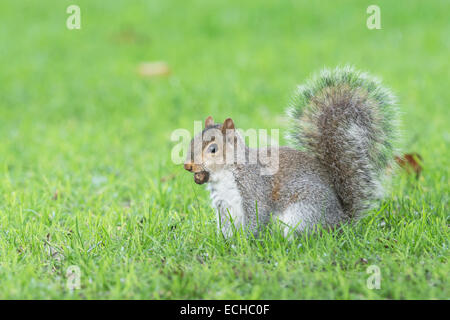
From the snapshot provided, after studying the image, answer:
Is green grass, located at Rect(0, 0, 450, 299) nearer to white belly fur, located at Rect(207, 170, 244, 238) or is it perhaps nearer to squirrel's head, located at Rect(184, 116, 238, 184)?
white belly fur, located at Rect(207, 170, 244, 238)

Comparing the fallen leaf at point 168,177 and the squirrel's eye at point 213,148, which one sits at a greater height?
the squirrel's eye at point 213,148

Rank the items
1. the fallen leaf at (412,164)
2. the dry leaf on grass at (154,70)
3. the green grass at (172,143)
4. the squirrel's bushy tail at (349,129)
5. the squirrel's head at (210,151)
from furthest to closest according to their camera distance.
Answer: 1. the dry leaf on grass at (154,70)
2. the fallen leaf at (412,164)
3. the squirrel's bushy tail at (349,129)
4. the squirrel's head at (210,151)
5. the green grass at (172,143)

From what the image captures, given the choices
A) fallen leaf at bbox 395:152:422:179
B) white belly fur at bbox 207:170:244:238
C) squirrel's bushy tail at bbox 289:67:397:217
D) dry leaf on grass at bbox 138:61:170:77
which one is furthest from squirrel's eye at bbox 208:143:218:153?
dry leaf on grass at bbox 138:61:170:77

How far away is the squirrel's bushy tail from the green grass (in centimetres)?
21

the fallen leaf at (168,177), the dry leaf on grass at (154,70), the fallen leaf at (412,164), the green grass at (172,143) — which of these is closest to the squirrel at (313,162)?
the green grass at (172,143)

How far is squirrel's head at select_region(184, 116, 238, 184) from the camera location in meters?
2.53

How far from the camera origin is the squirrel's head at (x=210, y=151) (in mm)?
2525

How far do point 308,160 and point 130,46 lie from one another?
5.11 meters

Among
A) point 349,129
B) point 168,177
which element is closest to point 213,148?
point 349,129

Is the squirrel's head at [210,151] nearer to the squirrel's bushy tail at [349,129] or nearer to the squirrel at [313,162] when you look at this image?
the squirrel at [313,162]

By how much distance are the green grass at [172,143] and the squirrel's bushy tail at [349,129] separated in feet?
0.70

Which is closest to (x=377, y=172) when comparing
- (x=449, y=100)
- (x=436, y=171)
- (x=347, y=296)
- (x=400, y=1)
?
(x=347, y=296)

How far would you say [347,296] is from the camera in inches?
83.6

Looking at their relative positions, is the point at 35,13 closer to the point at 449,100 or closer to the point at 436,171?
the point at 449,100
